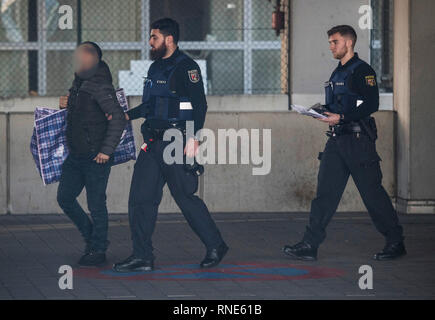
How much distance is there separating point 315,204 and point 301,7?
4.06m

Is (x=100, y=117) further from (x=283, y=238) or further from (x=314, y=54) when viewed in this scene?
(x=314, y=54)

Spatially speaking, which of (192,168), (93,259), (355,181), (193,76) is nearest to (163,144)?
(192,168)

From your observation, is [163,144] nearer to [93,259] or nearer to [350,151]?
[93,259]

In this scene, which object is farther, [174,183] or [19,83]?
[19,83]

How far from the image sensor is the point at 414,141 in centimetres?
1162

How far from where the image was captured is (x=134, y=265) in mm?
8070

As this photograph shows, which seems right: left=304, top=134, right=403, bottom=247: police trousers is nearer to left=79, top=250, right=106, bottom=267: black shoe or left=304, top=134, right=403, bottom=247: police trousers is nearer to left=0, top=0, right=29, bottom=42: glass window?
left=79, top=250, right=106, bottom=267: black shoe

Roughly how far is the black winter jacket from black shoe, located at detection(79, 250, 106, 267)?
32.4 inches

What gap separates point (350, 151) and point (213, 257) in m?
1.42

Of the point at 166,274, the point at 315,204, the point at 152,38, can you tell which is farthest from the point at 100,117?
the point at 315,204

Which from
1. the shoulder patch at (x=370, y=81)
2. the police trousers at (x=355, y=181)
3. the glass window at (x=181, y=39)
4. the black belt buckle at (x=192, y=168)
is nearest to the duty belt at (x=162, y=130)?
the black belt buckle at (x=192, y=168)

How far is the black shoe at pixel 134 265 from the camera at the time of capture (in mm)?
8055
